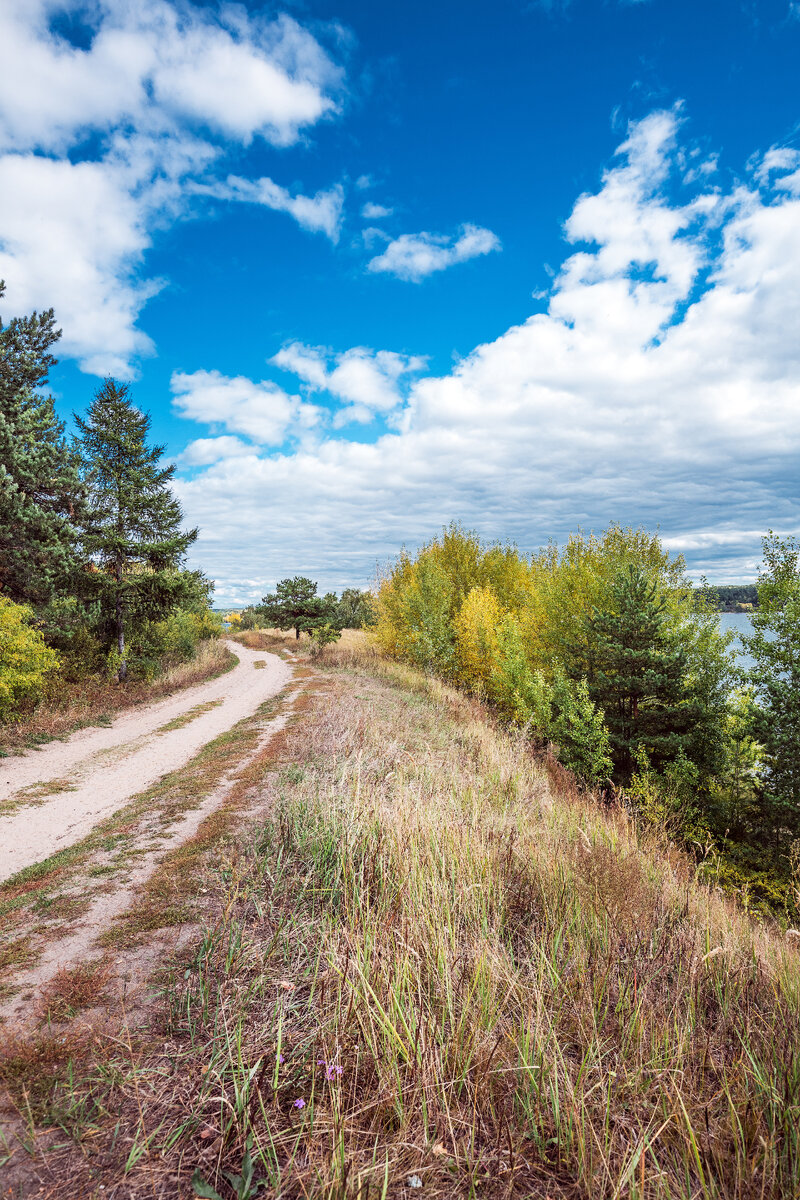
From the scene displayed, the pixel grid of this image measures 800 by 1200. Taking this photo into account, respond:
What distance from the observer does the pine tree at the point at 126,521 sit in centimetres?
1923

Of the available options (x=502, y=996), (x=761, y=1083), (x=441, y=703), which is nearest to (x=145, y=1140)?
(x=502, y=996)

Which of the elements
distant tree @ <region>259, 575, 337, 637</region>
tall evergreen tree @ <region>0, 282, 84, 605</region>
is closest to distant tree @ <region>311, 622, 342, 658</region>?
distant tree @ <region>259, 575, 337, 637</region>

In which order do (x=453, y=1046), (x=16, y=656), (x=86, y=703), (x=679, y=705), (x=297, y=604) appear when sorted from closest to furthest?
1. (x=453, y=1046)
2. (x=16, y=656)
3. (x=86, y=703)
4. (x=679, y=705)
5. (x=297, y=604)

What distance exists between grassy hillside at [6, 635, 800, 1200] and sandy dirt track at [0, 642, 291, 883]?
4.71 meters

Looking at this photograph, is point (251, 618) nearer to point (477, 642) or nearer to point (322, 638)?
point (322, 638)

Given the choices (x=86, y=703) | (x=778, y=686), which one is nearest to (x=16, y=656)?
(x=86, y=703)

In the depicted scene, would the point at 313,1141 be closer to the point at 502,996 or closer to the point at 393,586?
the point at 502,996

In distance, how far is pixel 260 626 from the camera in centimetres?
7056

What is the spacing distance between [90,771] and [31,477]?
928 cm

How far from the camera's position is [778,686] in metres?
16.8

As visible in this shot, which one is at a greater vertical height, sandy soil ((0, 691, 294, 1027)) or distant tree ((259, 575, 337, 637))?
distant tree ((259, 575, 337, 637))

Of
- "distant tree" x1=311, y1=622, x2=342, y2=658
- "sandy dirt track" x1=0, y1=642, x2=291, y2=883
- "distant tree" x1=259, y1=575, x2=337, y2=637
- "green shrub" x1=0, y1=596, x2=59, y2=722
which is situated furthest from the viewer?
"distant tree" x1=259, y1=575, x2=337, y2=637

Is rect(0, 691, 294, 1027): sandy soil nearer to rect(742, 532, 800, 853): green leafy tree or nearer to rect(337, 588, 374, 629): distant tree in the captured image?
rect(742, 532, 800, 853): green leafy tree

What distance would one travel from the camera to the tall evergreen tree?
14.2 meters
